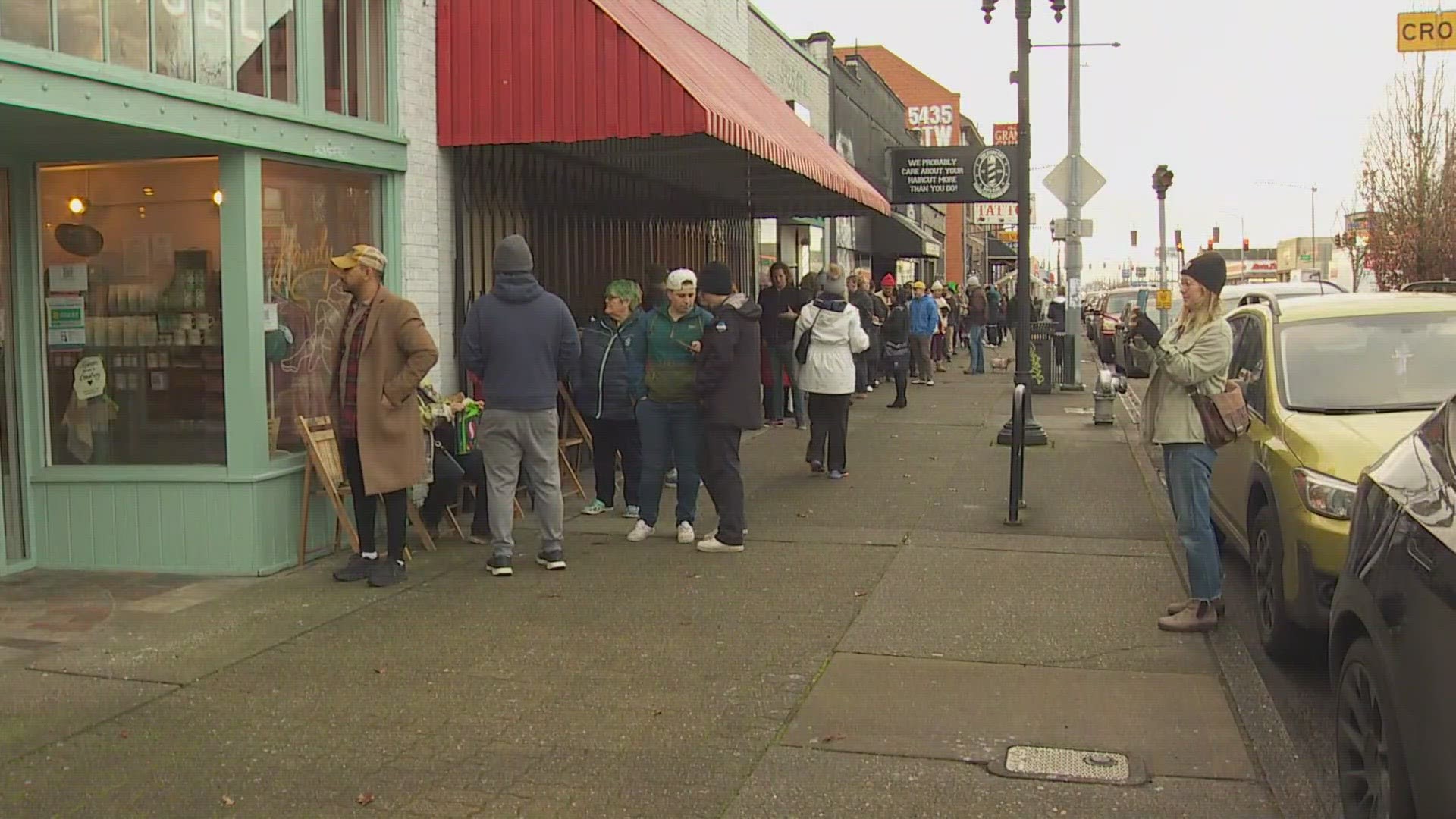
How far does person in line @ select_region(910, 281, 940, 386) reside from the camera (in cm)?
1969

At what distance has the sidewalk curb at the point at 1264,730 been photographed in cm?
432

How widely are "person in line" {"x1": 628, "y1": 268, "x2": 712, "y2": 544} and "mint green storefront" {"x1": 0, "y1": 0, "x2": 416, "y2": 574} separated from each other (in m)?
1.99

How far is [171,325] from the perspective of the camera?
7.42m

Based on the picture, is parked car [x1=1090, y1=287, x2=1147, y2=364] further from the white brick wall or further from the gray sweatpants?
the gray sweatpants

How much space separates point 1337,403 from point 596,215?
6.89m

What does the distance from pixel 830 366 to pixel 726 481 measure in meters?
2.75

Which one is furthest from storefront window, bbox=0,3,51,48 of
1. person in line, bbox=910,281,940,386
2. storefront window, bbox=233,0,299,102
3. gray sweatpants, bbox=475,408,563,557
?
person in line, bbox=910,281,940,386

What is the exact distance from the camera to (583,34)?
8.37 m

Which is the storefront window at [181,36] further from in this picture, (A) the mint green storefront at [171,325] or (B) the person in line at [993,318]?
(B) the person in line at [993,318]

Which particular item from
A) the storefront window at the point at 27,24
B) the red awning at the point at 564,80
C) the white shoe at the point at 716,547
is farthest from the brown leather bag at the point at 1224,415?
the storefront window at the point at 27,24

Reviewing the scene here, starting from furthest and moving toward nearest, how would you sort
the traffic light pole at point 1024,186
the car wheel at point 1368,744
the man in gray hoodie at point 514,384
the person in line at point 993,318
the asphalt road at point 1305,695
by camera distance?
the person in line at point 993,318, the traffic light pole at point 1024,186, the man in gray hoodie at point 514,384, the asphalt road at point 1305,695, the car wheel at point 1368,744

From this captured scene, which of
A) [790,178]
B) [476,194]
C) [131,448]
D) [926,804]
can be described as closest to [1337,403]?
[926,804]

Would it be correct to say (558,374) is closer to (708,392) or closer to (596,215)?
(708,392)

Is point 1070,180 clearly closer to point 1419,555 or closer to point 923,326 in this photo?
point 923,326
